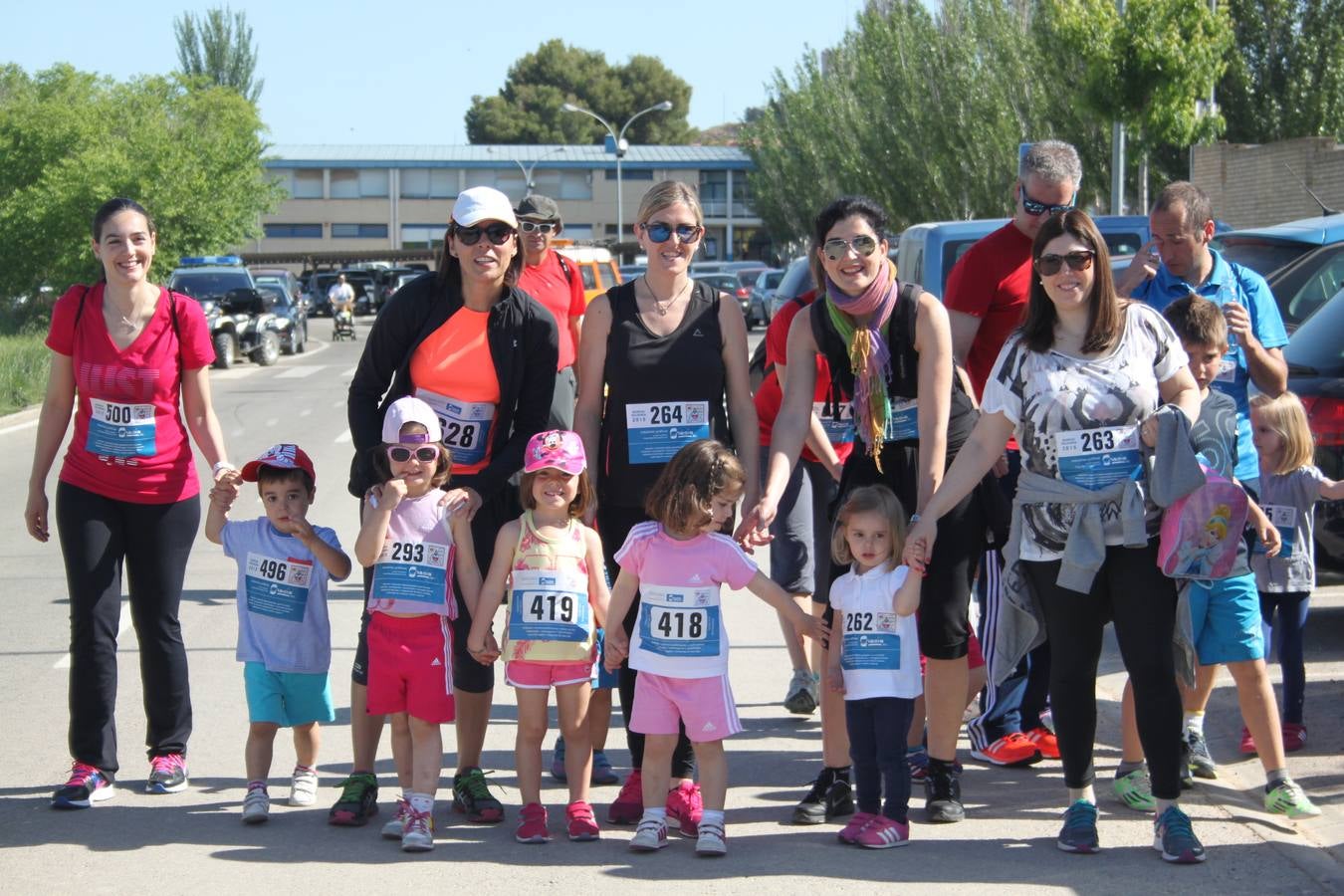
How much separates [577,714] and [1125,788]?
1.91m

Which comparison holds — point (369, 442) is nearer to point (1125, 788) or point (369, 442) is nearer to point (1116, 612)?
point (1116, 612)

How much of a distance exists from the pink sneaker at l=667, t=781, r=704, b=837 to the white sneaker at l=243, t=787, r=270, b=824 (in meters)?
1.35

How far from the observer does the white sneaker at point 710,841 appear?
5.02m

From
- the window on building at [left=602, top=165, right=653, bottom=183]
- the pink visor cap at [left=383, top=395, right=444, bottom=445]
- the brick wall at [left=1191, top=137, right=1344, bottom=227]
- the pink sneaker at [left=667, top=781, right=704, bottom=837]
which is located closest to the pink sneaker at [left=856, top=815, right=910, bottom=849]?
the pink sneaker at [left=667, top=781, right=704, bottom=837]

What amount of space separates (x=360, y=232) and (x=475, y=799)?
86.3 meters

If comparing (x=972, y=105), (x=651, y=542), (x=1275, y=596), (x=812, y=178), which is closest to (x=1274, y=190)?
(x=972, y=105)

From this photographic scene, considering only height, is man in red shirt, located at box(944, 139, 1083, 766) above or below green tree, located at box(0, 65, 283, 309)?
below

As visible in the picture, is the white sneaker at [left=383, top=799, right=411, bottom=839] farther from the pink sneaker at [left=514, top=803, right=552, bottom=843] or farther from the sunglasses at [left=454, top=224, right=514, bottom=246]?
the sunglasses at [left=454, top=224, right=514, bottom=246]

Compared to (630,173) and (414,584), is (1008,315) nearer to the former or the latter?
(414,584)

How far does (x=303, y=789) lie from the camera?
223 inches

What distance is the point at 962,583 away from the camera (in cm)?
530

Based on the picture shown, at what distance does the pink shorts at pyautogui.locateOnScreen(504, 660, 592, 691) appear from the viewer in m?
5.23

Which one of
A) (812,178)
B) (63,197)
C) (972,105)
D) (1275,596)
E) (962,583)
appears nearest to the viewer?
(962,583)

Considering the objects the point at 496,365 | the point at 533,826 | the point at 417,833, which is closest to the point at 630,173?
the point at 496,365
